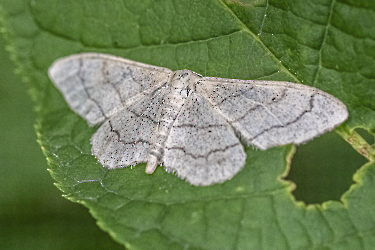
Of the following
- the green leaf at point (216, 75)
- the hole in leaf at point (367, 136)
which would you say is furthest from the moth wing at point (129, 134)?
the hole in leaf at point (367, 136)

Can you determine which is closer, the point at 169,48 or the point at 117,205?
the point at 117,205

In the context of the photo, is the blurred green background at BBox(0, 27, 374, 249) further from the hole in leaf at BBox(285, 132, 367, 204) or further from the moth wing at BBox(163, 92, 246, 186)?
the moth wing at BBox(163, 92, 246, 186)

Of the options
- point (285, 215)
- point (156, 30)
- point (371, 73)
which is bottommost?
point (285, 215)

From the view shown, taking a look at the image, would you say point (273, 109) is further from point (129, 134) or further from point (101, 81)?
point (101, 81)

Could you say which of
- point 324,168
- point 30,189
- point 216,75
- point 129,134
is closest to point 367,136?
point 324,168

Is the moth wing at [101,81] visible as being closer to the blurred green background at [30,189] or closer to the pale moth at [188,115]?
the pale moth at [188,115]

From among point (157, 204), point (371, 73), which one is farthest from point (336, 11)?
point (157, 204)

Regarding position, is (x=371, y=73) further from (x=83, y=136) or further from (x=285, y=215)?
(x=83, y=136)

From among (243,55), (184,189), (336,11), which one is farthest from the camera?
(243,55)
